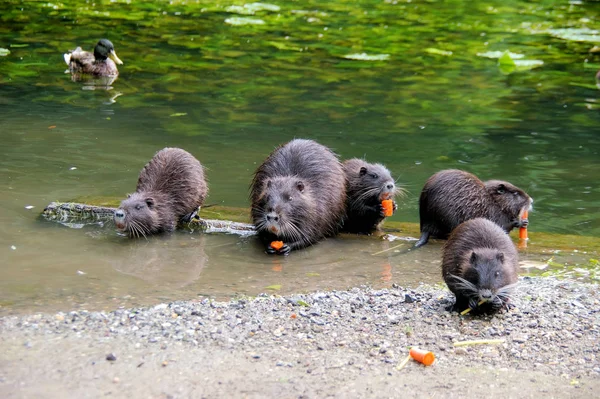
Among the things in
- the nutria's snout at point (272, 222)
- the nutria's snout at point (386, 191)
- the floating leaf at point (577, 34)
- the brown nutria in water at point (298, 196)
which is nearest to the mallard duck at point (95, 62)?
the brown nutria in water at point (298, 196)

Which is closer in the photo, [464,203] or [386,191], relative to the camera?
[464,203]

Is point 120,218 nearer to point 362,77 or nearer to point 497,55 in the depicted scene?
point 362,77

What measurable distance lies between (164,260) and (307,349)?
2.40 m

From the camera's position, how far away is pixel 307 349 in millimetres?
5434

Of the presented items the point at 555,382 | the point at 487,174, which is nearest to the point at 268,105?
the point at 487,174

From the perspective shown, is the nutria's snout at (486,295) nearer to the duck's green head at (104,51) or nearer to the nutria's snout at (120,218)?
the nutria's snout at (120,218)

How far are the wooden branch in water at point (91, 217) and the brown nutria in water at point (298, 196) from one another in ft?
1.04

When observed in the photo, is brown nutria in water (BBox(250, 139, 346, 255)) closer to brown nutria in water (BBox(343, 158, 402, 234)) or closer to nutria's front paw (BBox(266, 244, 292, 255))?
nutria's front paw (BBox(266, 244, 292, 255))

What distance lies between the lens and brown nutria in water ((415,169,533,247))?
8055 mm

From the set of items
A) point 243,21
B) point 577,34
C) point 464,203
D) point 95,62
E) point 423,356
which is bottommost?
point 423,356

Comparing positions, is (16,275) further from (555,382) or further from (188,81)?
(188,81)

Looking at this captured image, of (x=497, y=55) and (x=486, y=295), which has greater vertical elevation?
(x=497, y=55)

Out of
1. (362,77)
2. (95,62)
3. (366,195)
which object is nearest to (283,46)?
(362,77)

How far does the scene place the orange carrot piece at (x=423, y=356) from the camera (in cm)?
520
